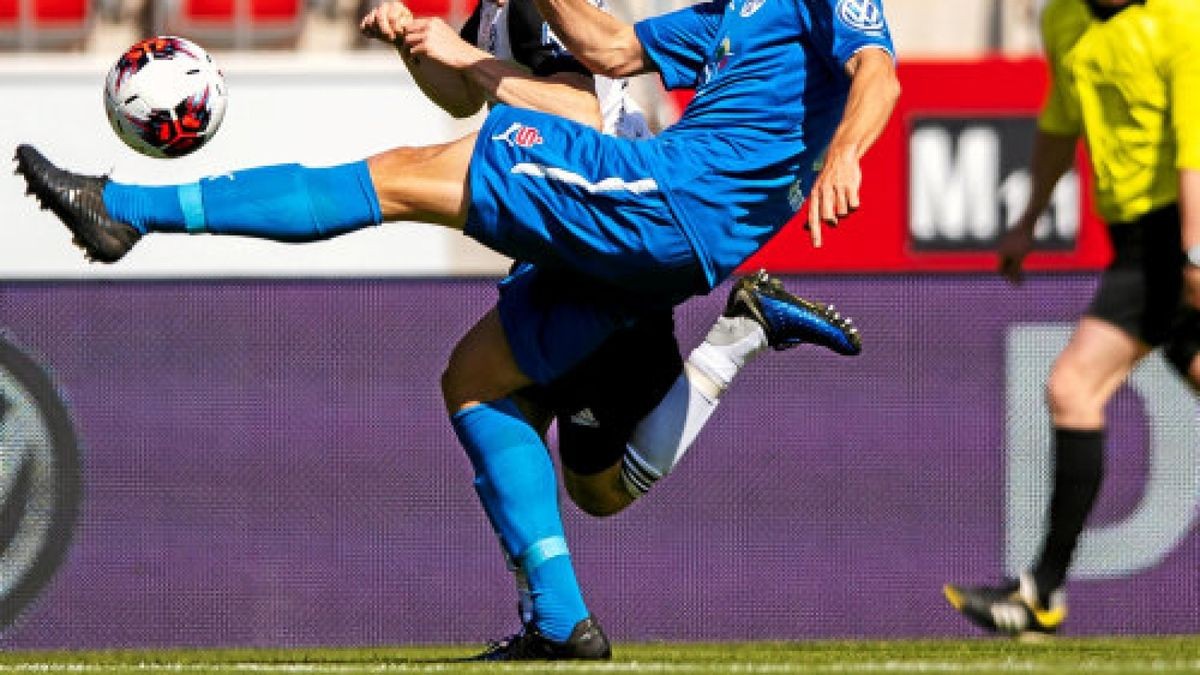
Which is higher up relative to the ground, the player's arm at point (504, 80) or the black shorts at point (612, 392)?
the player's arm at point (504, 80)

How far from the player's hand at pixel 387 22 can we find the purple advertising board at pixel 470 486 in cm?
321

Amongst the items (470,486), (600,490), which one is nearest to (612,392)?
(600,490)

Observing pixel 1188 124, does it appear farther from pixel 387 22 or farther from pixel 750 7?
pixel 387 22

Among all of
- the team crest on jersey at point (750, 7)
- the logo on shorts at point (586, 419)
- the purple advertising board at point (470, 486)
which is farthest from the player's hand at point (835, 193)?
the purple advertising board at point (470, 486)

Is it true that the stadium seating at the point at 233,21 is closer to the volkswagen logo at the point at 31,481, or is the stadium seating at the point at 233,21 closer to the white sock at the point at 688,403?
the volkswagen logo at the point at 31,481

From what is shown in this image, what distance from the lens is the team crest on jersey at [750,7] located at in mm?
6180

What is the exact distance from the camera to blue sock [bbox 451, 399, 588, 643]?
620 centimetres

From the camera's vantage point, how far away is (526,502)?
632cm

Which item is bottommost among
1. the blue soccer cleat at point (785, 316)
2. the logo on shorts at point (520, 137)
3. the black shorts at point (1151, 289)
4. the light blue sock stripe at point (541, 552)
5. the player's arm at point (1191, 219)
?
the light blue sock stripe at point (541, 552)

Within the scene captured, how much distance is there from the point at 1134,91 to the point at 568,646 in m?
2.09

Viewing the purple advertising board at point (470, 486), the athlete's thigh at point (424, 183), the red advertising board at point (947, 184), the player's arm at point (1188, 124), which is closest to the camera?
the athlete's thigh at point (424, 183)

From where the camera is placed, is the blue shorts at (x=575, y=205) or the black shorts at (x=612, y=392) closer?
the blue shorts at (x=575, y=205)

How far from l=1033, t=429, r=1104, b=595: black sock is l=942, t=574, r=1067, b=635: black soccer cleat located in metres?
0.15

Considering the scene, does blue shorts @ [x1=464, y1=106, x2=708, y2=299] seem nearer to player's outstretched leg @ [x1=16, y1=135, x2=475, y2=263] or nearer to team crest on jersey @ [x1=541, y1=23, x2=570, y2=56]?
player's outstretched leg @ [x1=16, y1=135, x2=475, y2=263]
